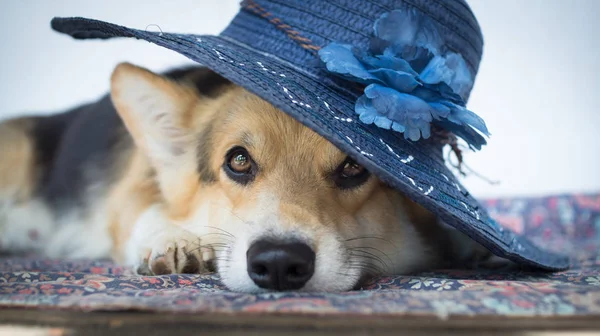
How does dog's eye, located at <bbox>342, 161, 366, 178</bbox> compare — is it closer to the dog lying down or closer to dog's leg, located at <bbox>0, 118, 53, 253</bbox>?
the dog lying down

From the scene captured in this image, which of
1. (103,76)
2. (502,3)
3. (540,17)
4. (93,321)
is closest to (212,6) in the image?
(103,76)

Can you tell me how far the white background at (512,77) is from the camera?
3926mm

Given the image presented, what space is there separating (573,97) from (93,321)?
175 inches

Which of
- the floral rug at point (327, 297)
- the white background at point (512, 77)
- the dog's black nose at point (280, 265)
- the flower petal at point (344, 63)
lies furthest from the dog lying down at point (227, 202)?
the white background at point (512, 77)

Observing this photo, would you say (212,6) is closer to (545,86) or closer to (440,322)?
(545,86)

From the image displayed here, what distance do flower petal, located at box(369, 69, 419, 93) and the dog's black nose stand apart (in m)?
0.51

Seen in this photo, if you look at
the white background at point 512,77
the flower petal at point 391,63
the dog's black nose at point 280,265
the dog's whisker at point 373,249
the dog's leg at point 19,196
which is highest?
the white background at point 512,77

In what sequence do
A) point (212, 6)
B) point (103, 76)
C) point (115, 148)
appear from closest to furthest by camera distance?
point (115, 148)
point (212, 6)
point (103, 76)

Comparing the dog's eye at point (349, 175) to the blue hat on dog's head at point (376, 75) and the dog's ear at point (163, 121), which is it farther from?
the dog's ear at point (163, 121)

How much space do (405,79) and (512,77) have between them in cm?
328

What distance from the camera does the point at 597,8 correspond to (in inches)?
168

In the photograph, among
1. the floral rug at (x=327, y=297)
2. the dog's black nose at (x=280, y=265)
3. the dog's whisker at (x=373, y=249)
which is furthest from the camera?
the dog's whisker at (x=373, y=249)

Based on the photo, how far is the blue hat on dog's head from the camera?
1.39 metres

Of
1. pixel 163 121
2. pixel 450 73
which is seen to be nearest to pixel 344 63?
pixel 450 73
